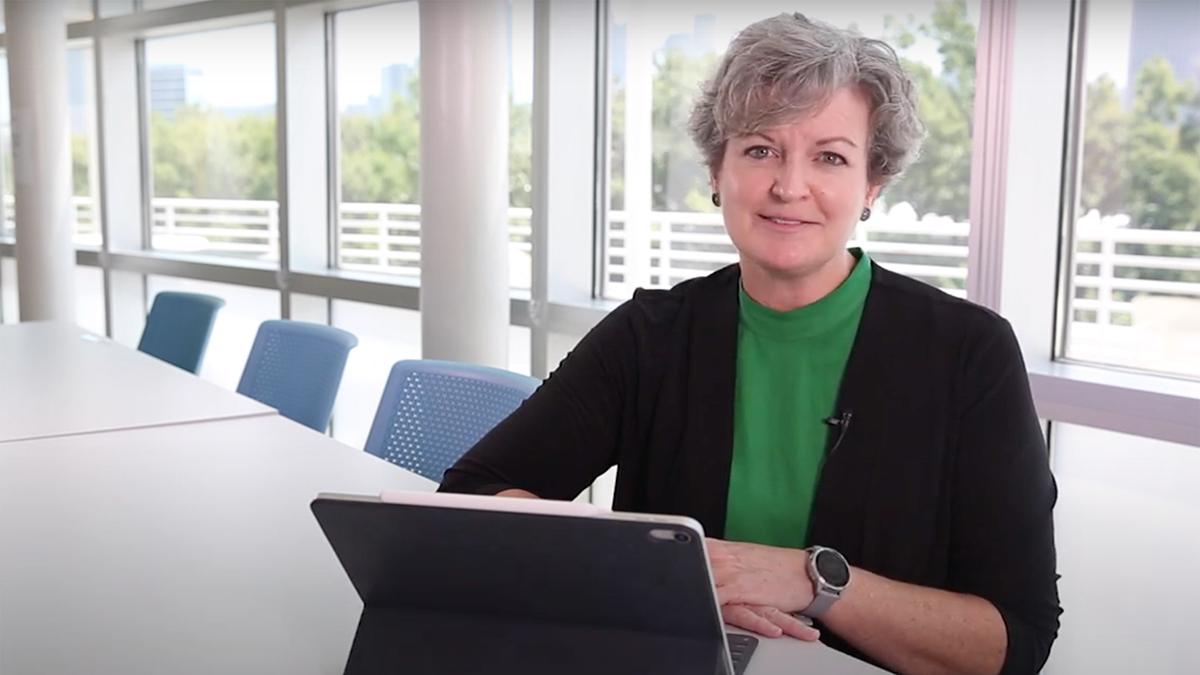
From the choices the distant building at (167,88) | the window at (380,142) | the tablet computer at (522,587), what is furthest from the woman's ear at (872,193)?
the distant building at (167,88)

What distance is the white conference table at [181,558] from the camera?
1331 mm

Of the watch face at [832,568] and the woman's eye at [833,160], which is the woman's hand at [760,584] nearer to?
the watch face at [832,568]

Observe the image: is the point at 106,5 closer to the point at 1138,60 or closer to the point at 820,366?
the point at 1138,60

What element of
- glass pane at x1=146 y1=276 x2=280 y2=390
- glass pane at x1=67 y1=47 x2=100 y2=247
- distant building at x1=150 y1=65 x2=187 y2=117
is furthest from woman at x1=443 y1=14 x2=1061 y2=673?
glass pane at x1=67 y1=47 x2=100 y2=247

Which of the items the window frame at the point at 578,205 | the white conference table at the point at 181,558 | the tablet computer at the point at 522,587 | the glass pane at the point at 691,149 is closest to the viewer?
the tablet computer at the point at 522,587

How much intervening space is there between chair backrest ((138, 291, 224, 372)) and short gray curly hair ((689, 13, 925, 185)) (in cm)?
277

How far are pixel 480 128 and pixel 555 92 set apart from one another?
0.42m

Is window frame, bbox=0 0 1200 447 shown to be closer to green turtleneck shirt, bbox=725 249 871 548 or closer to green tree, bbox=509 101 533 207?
green tree, bbox=509 101 533 207

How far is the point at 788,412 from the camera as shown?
1.74 meters

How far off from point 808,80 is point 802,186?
0.48 ft

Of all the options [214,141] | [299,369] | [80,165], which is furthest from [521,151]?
[80,165]

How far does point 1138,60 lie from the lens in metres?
2.94

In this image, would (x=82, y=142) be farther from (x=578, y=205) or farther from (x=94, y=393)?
(x=94, y=393)

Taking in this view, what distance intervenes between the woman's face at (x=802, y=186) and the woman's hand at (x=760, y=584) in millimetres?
437
